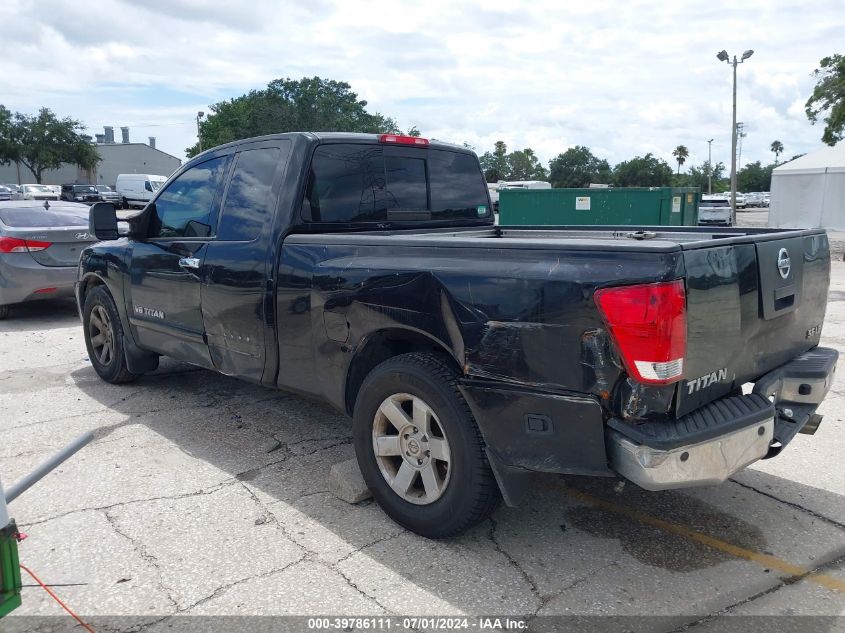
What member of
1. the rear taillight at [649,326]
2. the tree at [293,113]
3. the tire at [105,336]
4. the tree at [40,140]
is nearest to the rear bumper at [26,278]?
the tire at [105,336]

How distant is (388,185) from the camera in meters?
4.51

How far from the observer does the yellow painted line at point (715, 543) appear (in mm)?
3120

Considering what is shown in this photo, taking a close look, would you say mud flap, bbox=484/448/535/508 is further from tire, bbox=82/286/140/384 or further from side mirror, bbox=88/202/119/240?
tire, bbox=82/286/140/384

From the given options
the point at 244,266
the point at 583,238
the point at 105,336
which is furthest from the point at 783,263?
the point at 105,336

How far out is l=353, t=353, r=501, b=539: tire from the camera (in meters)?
3.10

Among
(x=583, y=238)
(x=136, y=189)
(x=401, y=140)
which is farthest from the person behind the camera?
(x=136, y=189)

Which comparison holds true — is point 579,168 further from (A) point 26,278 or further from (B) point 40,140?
(A) point 26,278

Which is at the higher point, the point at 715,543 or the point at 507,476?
the point at 507,476

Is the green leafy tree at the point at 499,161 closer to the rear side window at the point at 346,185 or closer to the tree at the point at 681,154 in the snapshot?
the tree at the point at 681,154

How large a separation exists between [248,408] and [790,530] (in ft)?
12.0

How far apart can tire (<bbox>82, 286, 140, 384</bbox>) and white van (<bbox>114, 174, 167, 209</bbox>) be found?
42981 millimetres

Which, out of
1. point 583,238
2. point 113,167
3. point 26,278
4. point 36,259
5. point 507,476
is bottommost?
point 507,476

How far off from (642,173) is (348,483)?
82570 mm

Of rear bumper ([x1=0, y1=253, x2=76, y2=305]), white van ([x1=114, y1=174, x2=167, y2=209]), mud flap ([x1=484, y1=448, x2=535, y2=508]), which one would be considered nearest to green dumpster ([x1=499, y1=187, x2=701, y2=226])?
rear bumper ([x1=0, y1=253, x2=76, y2=305])
